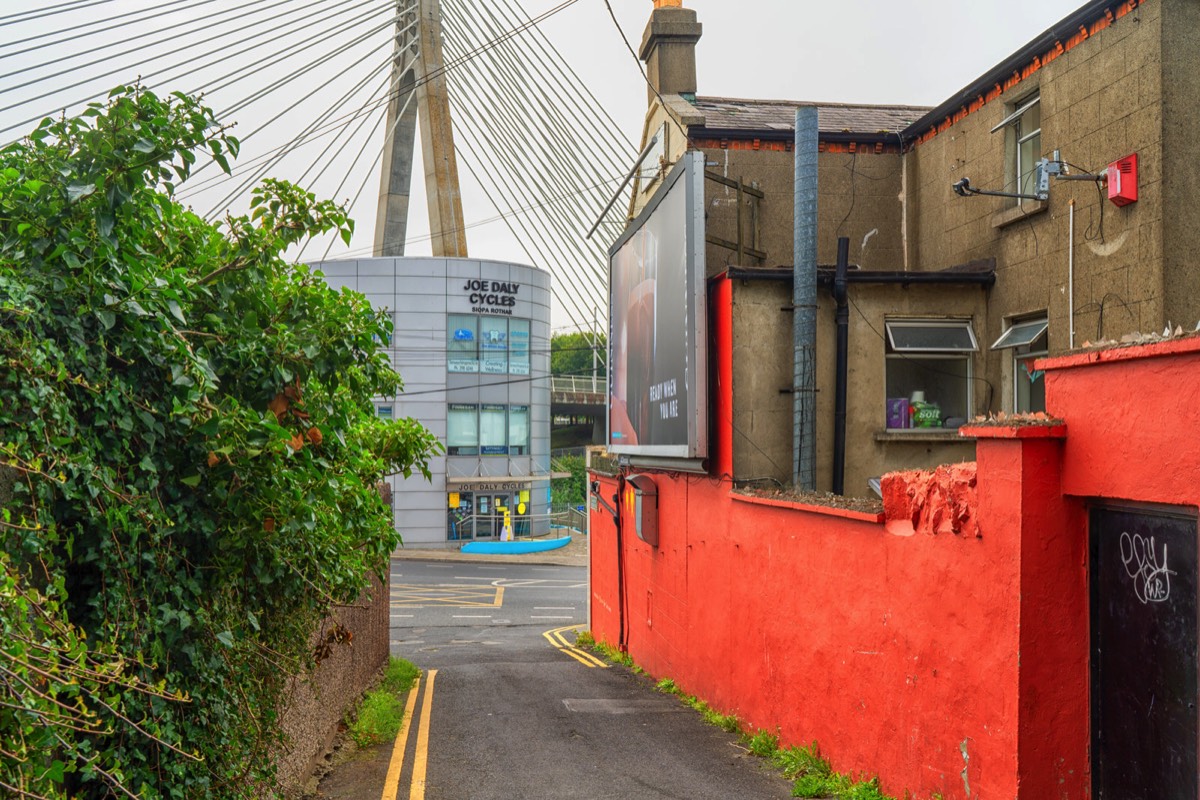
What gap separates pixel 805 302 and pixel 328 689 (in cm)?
658

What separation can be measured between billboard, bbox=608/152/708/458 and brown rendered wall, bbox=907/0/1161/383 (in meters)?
3.54

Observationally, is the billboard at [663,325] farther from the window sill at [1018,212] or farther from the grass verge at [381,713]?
the grass verge at [381,713]

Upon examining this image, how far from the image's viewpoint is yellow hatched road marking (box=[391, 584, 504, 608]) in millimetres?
31139

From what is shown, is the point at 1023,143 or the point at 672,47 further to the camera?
the point at 672,47

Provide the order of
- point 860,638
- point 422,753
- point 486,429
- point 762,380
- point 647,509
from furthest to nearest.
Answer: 1. point 486,429
2. point 647,509
3. point 762,380
4. point 422,753
5. point 860,638

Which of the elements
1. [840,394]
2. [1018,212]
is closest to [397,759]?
[840,394]

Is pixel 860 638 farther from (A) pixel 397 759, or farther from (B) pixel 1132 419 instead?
(A) pixel 397 759

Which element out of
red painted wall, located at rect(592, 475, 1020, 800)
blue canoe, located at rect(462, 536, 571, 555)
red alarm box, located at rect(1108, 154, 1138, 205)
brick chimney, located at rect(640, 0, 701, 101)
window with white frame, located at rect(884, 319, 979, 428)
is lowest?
blue canoe, located at rect(462, 536, 571, 555)

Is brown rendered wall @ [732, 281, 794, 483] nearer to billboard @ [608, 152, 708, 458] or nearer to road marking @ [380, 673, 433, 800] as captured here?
billboard @ [608, 152, 708, 458]

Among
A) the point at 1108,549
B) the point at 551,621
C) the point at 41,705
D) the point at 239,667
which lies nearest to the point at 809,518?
the point at 1108,549

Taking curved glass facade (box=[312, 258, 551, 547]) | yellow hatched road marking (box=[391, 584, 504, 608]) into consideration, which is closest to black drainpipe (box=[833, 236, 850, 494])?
yellow hatched road marking (box=[391, 584, 504, 608])

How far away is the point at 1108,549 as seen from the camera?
18.5ft

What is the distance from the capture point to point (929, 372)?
41.5 ft

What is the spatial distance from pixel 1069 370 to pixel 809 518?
3.48m
